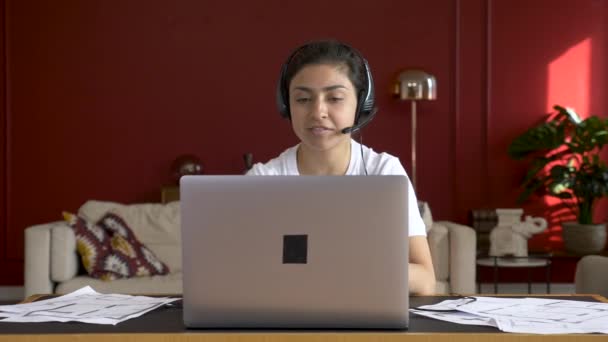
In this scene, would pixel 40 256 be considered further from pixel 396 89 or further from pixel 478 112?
pixel 478 112

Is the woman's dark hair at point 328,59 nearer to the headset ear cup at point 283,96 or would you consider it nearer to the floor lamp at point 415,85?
the headset ear cup at point 283,96

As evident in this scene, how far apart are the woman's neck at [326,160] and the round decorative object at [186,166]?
310 cm

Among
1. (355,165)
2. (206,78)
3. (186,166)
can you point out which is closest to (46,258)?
(186,166)

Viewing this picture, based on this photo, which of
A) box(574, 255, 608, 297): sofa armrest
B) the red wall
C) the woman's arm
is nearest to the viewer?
the woman's arm

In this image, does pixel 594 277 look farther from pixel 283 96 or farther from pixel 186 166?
pixel 186 166

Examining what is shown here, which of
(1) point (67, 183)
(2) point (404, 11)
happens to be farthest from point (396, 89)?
(1) point (67, 183)

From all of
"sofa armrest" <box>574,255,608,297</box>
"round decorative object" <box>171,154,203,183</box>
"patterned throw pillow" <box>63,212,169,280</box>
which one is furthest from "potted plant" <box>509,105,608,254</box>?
"sofa armrest" <box>574,255,608,297</box>

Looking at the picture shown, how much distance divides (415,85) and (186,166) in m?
1.48

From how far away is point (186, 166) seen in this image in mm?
5133

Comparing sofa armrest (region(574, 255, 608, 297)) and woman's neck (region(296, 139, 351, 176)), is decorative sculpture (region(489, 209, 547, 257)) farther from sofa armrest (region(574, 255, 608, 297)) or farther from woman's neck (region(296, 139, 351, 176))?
woman's neck (region(296, 139, 351, 176))

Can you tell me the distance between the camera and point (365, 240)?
4.27ft

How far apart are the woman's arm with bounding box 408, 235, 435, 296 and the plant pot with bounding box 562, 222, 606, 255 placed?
137 inches

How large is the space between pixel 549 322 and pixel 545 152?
4.35 metres

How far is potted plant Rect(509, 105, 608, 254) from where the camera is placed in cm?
511
